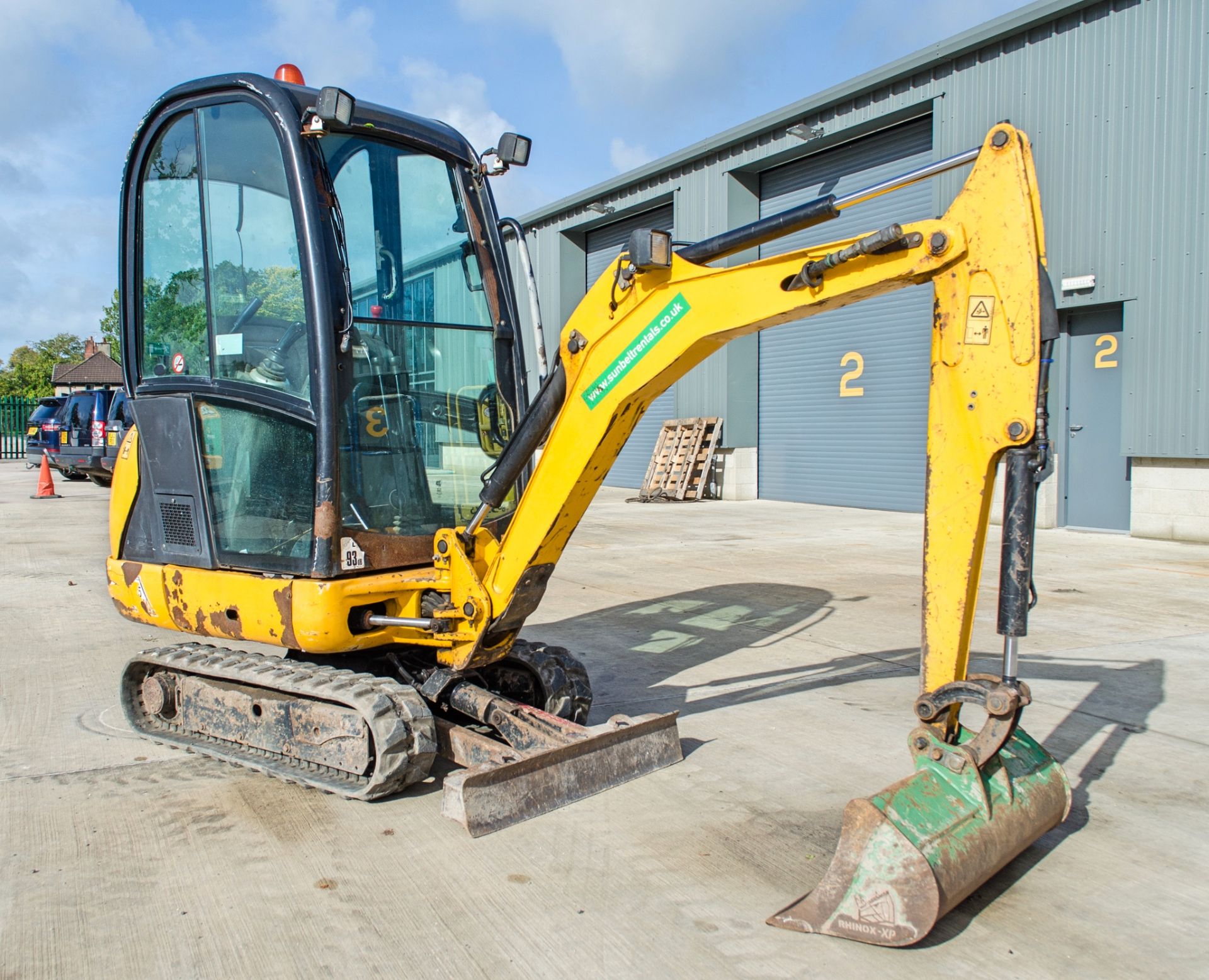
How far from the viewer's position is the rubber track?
4.04 m

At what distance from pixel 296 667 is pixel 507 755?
42.0 inches

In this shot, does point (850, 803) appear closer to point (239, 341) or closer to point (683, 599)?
point (239, 341)

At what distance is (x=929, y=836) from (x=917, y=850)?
0.09 metres

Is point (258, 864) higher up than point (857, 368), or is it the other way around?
point (857, 368)

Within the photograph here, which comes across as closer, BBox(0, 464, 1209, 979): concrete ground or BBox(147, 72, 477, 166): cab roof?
BBox(0, 464, 1209, 979): concrete ground

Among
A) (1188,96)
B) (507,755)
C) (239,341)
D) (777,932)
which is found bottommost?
(777,932)

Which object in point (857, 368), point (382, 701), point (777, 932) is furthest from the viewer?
point (857, 368)

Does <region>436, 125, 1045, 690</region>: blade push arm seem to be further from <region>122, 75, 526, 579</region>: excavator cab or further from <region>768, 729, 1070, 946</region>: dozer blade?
<region>122, 75, 526, 579</region>: excavator cab

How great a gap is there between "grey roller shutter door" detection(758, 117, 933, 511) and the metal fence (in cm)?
3179

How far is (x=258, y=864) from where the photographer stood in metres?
3.68

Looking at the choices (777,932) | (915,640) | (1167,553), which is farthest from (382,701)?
(1167,553)

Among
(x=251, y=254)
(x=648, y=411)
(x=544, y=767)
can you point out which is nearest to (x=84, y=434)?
(x=648, y=411)

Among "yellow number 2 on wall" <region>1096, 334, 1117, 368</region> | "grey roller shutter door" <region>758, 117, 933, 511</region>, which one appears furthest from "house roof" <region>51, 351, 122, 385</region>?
"yellow number 2 on wall" <region>1096, 334, 1117, 368</region>

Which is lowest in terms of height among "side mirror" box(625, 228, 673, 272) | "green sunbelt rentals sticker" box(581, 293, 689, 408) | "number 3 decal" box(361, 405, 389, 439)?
"number 3 decal" box(361, 405, 389, 439)
